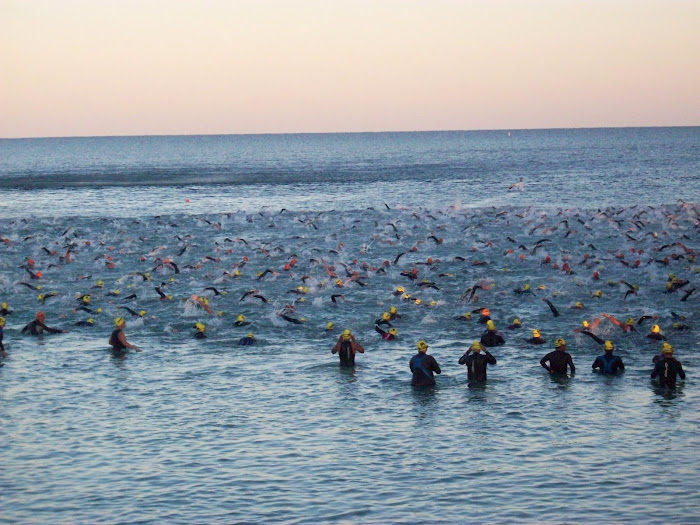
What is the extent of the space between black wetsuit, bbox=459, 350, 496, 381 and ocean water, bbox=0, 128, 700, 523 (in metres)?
0.40

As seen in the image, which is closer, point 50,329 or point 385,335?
point 385,335

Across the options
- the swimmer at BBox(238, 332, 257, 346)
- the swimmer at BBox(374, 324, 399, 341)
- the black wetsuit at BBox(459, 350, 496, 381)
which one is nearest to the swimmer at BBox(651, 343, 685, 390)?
the black wetsuit at BBox(459, 350, 496, 381)

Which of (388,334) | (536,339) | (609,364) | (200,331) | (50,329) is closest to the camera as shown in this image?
(609,364)

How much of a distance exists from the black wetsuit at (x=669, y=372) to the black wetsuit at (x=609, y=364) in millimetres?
1236

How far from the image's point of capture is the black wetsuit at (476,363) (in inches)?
876

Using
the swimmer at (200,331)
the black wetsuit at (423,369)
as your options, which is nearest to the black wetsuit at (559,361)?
the black wetsuit at (423,369)

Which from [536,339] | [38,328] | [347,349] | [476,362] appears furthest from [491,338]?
[38,328]

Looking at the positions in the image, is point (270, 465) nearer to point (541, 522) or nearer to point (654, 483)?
point (541, 522)

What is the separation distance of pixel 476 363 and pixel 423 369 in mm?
1306

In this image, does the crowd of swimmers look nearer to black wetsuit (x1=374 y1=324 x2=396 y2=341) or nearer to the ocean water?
the ocean water

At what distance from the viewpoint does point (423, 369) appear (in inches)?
866

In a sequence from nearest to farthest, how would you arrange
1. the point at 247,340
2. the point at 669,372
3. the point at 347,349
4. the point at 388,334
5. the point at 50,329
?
the point at 669,372, the point at 347,349, the point at 247,340, the point at 388,334, the point at 50,329

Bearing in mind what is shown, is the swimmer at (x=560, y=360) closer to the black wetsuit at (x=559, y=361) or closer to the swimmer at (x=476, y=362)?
the black wetsuit at (x=559, y=361)

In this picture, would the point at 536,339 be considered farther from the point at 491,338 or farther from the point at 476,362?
the point at 476,362
